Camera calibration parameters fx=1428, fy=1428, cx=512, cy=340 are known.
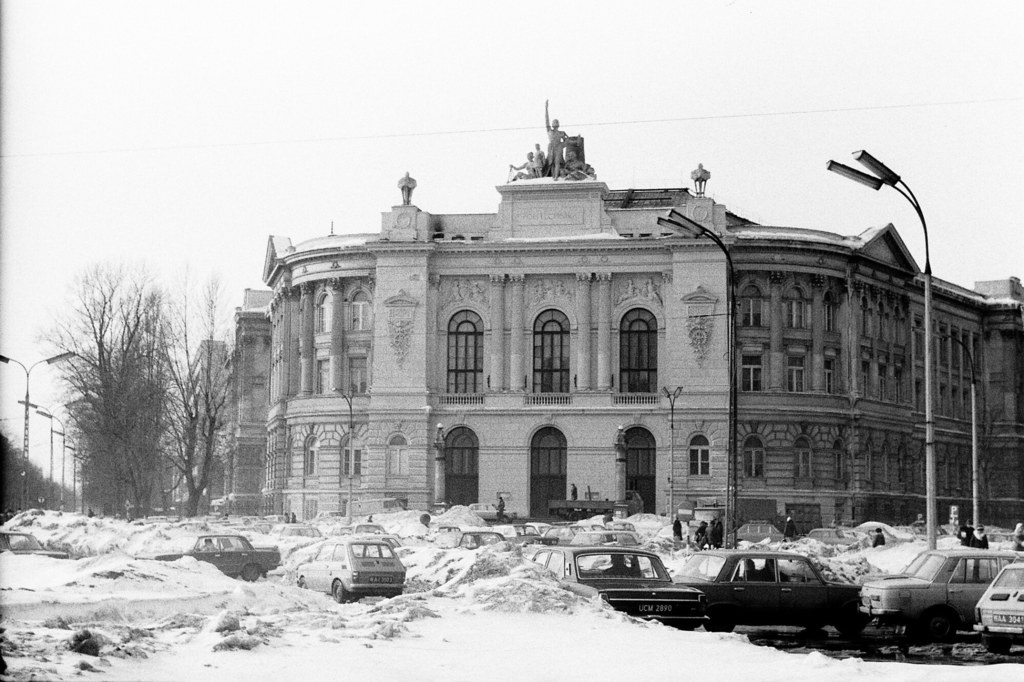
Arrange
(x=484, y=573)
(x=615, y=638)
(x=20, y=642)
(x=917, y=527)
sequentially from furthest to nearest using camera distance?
(x=917, y=527)
(x=484, y=573)
(x=615, y=638)
(x=20, y=642)

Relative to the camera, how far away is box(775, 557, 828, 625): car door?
25.1 m

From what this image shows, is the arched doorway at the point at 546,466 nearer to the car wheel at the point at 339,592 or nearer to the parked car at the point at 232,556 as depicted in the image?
the parked car at the point at 232,556

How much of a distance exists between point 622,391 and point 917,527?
53.7ft

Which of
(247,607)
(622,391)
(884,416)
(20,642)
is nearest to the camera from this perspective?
(20,642)

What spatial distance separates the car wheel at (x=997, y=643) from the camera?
69.5 feet

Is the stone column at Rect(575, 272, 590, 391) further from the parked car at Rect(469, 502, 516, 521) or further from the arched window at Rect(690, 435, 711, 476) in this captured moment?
the parked car at Rect(469, 502, 516, 521)

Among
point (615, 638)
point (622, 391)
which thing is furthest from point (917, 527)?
point (615, 638)

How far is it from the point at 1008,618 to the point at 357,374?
6014 cm

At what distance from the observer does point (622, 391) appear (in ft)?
247

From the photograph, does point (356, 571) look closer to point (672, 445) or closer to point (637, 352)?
point (672, 445)

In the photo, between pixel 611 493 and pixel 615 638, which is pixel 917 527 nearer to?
pixel 611 493

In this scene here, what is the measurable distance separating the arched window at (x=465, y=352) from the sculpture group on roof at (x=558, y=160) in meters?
8.60

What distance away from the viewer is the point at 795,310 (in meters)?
76.6

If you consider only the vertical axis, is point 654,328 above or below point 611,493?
above
